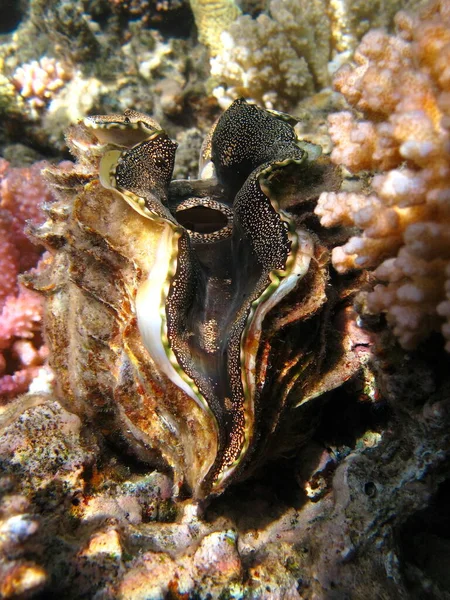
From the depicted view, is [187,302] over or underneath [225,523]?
over

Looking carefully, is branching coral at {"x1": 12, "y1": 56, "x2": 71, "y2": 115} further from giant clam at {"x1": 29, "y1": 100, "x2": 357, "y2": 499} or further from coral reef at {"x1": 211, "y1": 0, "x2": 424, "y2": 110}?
giant clam at {"x1": 29, "y1": 100, "x2": 357, "y2": 499}

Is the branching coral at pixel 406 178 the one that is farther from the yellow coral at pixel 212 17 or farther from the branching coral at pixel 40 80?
the branching coral at pixel 40 80

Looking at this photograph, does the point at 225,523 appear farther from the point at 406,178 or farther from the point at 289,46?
the point at 289,46

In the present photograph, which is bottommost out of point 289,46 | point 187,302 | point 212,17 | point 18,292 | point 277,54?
point 18,292

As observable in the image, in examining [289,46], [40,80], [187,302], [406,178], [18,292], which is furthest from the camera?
[40,80]

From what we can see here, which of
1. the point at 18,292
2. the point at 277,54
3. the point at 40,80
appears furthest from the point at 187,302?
the point at 40,80

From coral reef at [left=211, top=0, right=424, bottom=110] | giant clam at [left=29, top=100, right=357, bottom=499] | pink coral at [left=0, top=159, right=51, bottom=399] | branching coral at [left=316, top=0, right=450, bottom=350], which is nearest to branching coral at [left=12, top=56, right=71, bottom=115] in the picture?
pink coral at [left=0, top=159, right=51, bottom=399]

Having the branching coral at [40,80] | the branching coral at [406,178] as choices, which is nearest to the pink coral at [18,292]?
the branching coral at [40,80]
